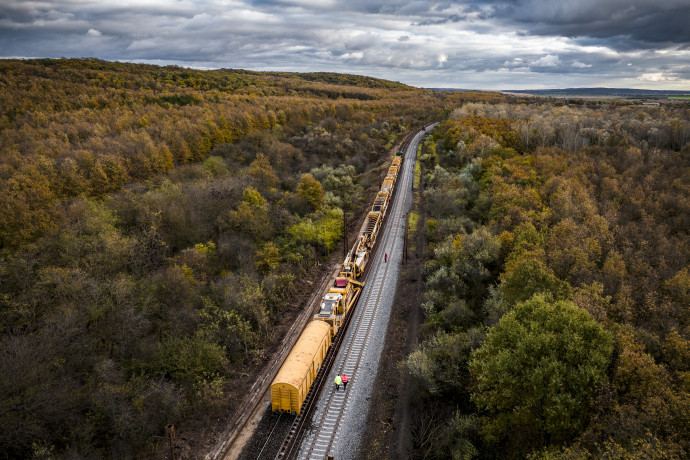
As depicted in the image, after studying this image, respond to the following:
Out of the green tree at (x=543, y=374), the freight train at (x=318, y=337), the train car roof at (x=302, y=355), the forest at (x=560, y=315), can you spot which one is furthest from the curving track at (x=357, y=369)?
the green tree at (x=543, y=374)

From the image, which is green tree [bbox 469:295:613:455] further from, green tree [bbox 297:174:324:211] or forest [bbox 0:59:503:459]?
green tree [bbox 297:174:324:211]

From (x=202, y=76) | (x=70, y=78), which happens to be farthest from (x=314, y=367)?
(x=202, y=76)

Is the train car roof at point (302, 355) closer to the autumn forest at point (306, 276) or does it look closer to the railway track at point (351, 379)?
the railway track at point (351, 379)

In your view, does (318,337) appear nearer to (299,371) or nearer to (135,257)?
(299,371)

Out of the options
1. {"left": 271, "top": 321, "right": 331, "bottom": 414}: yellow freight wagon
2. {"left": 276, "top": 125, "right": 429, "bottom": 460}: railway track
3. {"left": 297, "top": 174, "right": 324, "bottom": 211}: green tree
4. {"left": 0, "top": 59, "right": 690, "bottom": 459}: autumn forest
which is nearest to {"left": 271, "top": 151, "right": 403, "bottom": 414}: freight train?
{"left": 271, "top": 321, "right": 331, "bottom": 414}: yellow freight wagon

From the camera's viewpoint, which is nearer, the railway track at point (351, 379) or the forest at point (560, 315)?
the forest at point (560, 315)

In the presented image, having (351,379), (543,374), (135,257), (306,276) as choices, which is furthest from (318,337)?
(135,257)

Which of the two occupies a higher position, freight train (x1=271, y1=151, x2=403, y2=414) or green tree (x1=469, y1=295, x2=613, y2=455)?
green tree (x1=469, y1=295, x2=613, y2=455)
